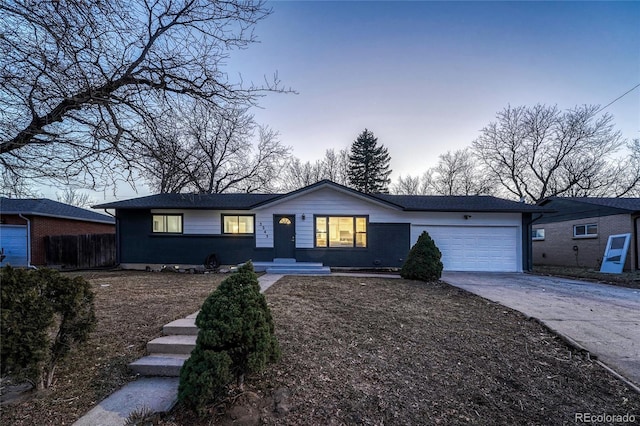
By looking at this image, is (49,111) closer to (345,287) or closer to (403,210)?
(345,287)

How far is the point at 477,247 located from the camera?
11.8m

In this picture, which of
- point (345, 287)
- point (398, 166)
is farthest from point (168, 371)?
point (398, 166)

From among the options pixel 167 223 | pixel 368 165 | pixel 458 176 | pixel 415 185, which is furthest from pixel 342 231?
pixel 415 185

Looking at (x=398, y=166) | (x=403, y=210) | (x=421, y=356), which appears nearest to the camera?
(x=421, y=356)

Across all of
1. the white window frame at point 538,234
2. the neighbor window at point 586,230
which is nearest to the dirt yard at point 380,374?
the neighbor window at point 586,230

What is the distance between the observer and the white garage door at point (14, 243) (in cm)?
1399

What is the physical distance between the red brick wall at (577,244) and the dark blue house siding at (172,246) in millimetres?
15086

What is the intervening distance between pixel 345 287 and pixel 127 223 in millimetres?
10164

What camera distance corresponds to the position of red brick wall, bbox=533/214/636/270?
12.5 m

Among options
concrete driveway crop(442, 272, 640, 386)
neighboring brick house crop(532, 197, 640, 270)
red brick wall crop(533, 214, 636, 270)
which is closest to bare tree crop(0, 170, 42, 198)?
concrete driveway crop(442, 272, 640, 386)

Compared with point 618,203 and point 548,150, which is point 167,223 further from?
point 548,150

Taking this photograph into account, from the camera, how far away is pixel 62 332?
8.90 feet

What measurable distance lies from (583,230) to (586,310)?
38.6 feet

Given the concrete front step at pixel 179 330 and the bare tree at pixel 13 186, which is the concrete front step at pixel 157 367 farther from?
the bare tree at pixel 13 186
